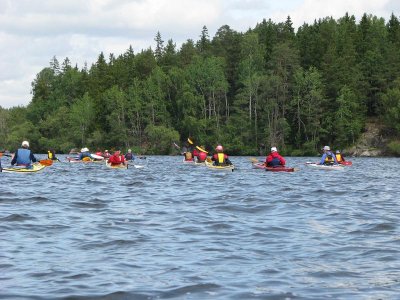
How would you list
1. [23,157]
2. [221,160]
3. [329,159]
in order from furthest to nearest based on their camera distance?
[329,159] < [221,160] < [23,157]

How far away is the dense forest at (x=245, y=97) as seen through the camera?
91312 millimetres

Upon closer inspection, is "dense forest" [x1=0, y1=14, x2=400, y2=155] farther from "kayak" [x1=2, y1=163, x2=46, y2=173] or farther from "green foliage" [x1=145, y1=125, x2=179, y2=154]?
"kayak" [x1=2, y1=163, x2=46, y2=173]

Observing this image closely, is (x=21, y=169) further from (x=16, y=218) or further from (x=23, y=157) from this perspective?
(x=16, y=218)

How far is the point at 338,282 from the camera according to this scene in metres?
8.68

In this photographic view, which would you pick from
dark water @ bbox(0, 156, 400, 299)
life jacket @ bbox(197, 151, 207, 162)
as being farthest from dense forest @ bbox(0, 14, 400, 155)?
dark water @ bbox(0, 156, 400, 299)

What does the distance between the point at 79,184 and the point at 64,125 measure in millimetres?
89885

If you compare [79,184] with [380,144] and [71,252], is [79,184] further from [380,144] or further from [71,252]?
[380,144]

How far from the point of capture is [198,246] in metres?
11.4

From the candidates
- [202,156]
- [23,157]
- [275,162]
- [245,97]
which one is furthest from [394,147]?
[23,157]

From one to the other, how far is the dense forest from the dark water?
67.5 metres

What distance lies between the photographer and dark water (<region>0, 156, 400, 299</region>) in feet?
27.3

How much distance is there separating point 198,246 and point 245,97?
283ft

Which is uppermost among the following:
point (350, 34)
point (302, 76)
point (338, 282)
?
point (350, 34)

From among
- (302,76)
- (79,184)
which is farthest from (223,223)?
(302,76)
